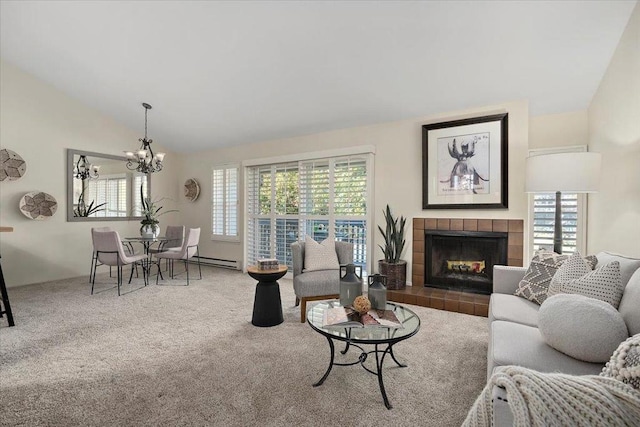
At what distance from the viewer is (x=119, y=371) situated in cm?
196

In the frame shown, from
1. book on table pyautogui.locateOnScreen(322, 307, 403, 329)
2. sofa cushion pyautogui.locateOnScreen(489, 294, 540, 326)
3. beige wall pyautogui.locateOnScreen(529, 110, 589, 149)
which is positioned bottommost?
book on table pyautogui.locateOnScreen(322, 307, 403, 329)

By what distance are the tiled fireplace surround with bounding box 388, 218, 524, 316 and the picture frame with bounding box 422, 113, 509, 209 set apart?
19 centimetres

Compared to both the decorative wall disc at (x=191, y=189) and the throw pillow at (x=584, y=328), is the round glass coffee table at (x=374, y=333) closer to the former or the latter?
the throw pillow at (x=584, y=328)

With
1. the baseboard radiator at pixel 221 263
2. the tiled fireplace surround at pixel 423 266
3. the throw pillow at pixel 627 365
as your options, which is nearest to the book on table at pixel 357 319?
the throw pillow at pixel 627 365

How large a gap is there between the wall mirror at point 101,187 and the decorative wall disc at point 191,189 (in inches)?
26.1

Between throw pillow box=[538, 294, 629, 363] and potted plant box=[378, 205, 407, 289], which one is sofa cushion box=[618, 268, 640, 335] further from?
potted plant box=[378, 205, 407, 289]

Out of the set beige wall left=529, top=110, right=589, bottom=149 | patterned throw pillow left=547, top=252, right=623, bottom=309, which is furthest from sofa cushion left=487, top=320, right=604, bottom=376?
beige wall left=529, top=110, right=589, bottom=149

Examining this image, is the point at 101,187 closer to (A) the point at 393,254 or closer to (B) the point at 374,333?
(A) the point at 393,254

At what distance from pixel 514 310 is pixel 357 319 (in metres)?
1.00

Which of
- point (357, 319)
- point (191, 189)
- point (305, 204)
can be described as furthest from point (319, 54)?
point (191, 189)

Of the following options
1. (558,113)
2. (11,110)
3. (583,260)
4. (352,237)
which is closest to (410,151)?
(352,237)

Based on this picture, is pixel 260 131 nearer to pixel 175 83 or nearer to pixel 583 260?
pixel 175 83

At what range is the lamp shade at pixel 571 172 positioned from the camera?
236 centimetres

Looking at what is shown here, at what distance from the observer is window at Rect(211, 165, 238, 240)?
18.0 ft
